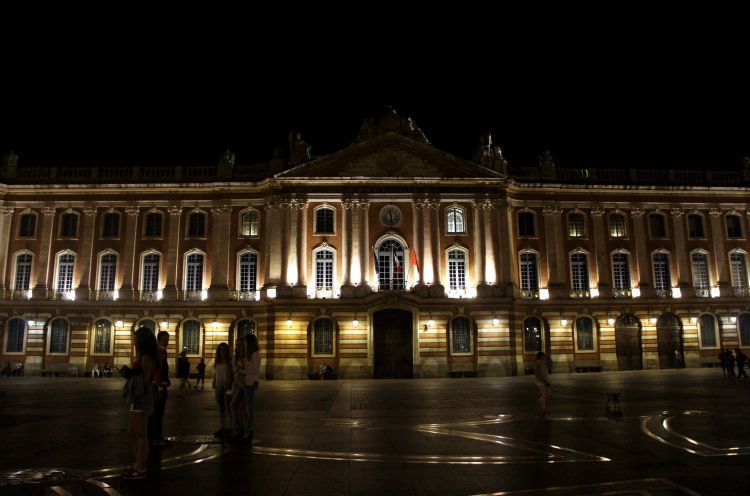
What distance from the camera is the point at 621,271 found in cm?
4094

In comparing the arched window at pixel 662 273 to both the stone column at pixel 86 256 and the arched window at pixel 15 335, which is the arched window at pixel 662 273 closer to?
the stone column at pixel 86 256

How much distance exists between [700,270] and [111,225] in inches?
1547

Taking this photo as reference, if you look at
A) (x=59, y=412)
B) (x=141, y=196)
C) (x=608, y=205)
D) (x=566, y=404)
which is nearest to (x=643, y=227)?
(x=608, y=205)

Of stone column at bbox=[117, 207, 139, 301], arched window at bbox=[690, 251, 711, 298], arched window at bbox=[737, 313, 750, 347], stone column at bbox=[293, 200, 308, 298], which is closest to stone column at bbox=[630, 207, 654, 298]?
arched window at bbox=[690, 251, 711, 298]

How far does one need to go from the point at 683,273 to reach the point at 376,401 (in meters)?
28.9

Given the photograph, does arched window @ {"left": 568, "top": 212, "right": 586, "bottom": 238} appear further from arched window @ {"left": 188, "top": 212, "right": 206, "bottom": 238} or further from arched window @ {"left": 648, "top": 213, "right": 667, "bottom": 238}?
arched window @ {"left": 188, "top": 212, "right": 206, "bottom": 238}

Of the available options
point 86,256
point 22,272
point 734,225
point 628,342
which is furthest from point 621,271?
point 22,272

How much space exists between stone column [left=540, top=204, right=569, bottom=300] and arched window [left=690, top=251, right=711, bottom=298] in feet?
29.6

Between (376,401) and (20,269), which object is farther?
(20,269)

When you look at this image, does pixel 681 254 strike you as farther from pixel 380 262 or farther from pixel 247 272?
pixel 247 272

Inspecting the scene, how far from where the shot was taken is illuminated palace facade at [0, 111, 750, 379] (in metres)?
37.1

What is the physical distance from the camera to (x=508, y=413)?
16.4 m

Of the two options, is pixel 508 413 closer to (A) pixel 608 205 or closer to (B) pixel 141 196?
(A) pixel 608 205

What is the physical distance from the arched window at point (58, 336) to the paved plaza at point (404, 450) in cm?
2138
